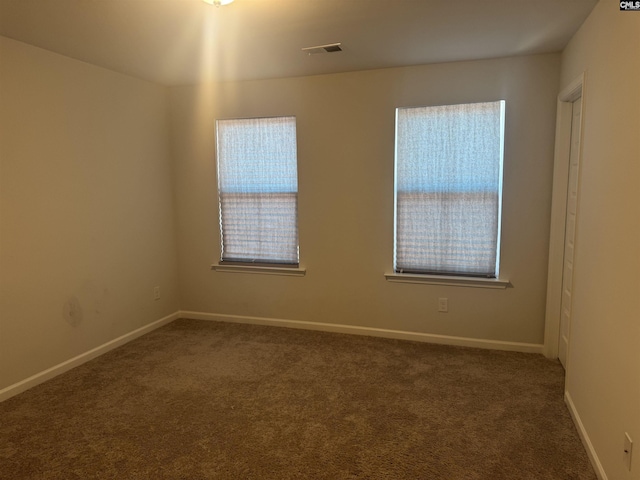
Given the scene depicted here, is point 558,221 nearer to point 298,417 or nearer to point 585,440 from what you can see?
point 585,440

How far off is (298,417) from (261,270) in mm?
1826

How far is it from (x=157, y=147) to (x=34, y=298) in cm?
180

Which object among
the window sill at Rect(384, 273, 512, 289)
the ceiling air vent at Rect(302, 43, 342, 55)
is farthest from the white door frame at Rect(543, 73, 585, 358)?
the ceiling air vent at Rect(302, 43, 342, 55)

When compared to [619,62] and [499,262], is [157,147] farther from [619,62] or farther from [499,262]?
[619,62]

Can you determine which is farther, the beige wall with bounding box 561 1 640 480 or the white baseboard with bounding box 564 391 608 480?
the white baseboard with bounding box 564 391 608 480

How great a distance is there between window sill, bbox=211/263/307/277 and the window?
102 centimetres

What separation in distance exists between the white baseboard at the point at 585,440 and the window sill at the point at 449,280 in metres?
1.00

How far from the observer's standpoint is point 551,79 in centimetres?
306

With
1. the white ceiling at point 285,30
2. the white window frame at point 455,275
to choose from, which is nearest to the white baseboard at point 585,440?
the white window frame at point 455,275

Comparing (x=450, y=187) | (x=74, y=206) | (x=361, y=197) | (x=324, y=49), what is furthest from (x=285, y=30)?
(x=74, y=206)

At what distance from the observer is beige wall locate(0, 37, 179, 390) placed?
2.72 meters

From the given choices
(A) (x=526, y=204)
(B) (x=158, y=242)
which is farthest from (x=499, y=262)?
(B) (x=158, y=242)

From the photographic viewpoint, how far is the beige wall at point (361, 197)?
3.19 m

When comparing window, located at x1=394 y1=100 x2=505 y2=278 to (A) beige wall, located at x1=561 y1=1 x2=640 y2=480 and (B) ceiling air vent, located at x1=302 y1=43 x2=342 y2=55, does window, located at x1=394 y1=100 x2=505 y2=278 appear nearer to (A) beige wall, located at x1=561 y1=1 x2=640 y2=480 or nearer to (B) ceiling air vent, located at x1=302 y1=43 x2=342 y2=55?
(B) ceiling air vent, located at x1=302 y1=43 x2=342 y2=55
